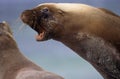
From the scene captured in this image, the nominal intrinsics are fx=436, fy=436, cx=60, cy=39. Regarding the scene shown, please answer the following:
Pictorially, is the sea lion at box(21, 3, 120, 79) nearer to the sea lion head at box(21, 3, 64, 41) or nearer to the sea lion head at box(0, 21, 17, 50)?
the sea lion head at box(21, 3, 64, 41)

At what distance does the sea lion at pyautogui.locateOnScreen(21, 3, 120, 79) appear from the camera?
1.80 m

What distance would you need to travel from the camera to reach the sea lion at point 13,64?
1.93 metres

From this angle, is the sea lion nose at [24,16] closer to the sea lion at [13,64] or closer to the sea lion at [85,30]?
the sea lion at [85,30]

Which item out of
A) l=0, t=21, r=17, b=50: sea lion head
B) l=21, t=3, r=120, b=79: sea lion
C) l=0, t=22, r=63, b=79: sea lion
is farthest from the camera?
l=0, t=21, r=17, b=50: sea lion head

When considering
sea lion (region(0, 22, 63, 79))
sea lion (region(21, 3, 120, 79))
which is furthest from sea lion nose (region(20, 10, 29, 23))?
sea lion (region(0, 22, 63, 79))

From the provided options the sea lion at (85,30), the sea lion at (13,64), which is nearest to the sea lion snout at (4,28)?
the sea lion at (13,64)

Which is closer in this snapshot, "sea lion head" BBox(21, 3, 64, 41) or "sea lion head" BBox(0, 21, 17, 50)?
"sea lion head" BBox(21, 3, 64, 41)

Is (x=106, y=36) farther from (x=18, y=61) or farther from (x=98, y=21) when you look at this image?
(x=18, y=61)

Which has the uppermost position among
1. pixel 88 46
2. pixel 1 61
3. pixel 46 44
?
pixel 88 46

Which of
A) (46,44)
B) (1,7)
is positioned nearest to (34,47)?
(46,44)

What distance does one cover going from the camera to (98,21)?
186cm

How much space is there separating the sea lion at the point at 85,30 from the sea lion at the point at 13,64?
0.17 metres

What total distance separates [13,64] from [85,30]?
537 mm

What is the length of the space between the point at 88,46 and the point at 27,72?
13.5 inches
